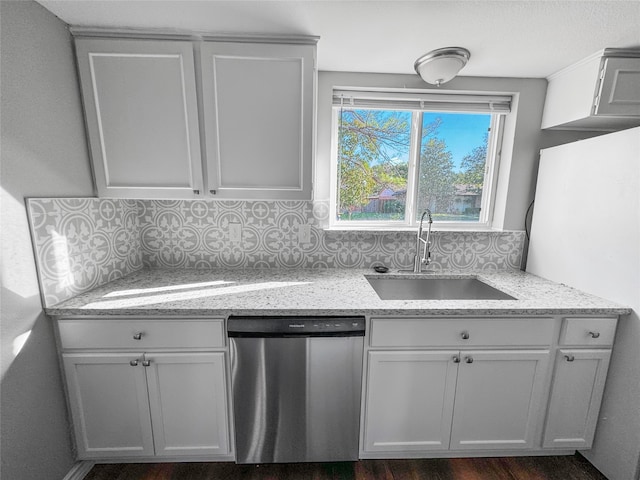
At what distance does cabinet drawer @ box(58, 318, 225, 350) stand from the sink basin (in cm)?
Result: 104

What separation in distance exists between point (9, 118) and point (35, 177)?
232 mm

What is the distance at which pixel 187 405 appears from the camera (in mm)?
1342

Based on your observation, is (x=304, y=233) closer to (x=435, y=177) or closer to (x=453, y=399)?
(x=435, y=177)

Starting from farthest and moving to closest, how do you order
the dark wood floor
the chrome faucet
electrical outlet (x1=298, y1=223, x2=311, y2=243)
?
electrical outlet (x1=298, y1=223, x2=311, y2=243) → the chrome faucet → the dark wood floor

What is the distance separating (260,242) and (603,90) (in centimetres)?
212

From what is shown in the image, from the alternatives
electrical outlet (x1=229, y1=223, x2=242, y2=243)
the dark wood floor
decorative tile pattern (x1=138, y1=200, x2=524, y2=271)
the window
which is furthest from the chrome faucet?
electrical outlet (x1=229, y1=223, x2=242, y2=243)

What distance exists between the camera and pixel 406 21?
121cm

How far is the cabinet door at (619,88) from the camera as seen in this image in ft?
4.57

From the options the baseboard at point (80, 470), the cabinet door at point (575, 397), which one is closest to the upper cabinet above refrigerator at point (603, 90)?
the cabinet door at point (575, 397)

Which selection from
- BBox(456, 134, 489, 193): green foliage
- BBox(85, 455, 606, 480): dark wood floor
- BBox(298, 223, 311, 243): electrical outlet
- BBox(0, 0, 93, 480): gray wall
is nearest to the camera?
BBox(0, 0, 93, 480): gray wall

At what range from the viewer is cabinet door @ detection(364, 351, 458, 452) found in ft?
4.41

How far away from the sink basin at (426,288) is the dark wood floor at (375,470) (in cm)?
91

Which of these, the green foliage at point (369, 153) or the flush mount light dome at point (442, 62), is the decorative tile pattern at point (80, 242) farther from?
the flush mount light dome at point (442, 62)

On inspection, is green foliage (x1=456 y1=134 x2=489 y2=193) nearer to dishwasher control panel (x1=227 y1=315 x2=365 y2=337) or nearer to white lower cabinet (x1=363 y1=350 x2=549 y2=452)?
white lower cabinet (x1=363 y1=350 x2=549 y2=452)
